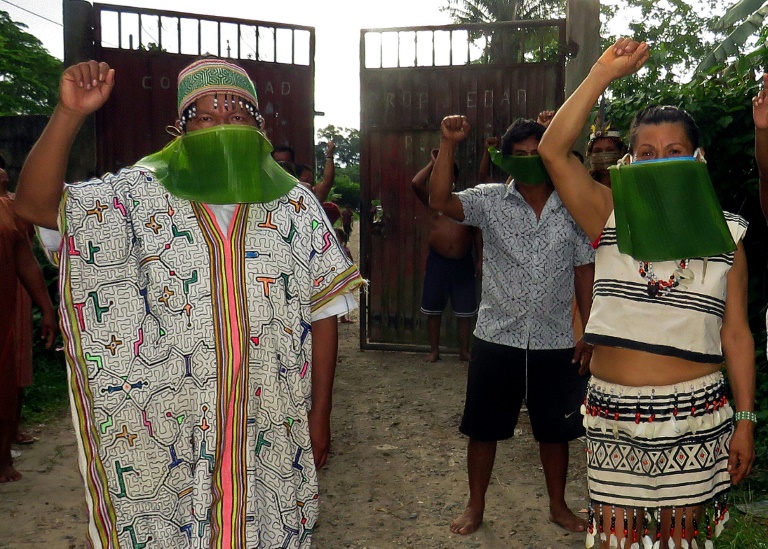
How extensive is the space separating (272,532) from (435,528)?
1781 millimetres

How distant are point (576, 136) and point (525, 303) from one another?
3.96 feet

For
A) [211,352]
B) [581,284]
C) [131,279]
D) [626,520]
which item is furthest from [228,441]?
[581,284]

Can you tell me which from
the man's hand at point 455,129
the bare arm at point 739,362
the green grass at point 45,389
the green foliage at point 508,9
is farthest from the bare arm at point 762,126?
the green foliage at point 508,9

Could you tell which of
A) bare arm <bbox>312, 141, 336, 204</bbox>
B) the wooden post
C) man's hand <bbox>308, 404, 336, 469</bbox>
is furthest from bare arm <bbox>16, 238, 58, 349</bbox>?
the wooden post

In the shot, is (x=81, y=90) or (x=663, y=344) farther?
(x=663, y=344)

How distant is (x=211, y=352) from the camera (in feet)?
7.22

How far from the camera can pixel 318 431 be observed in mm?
2453

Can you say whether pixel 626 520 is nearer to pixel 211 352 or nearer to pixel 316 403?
pixel 316 403

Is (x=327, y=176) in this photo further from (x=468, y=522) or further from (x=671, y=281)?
(x=671, y=281)

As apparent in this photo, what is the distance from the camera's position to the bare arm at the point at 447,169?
135 inches

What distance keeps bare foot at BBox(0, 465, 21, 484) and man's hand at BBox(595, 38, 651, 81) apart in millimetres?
3976

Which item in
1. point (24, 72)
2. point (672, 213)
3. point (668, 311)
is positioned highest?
point (24, 72)

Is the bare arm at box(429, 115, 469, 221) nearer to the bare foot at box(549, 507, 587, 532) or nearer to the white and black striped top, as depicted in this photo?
the white and black striped top

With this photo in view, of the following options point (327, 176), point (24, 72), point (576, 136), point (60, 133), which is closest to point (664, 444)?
point (576, 136)
